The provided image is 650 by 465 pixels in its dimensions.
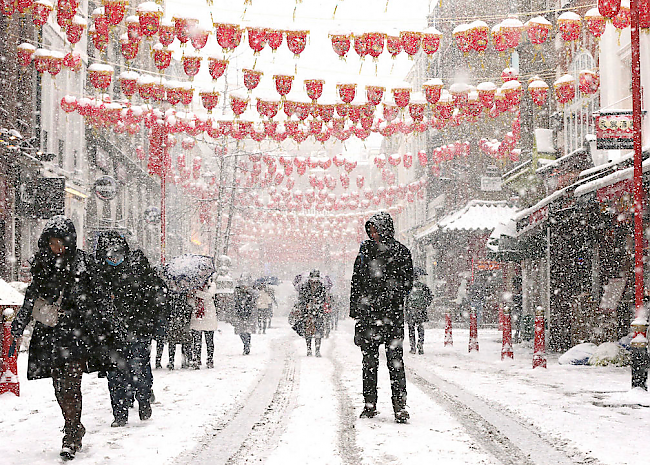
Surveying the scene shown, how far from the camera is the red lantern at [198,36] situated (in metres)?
14.3

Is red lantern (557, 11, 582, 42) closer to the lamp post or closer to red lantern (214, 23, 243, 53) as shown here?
the lamp post

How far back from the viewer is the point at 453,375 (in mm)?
12227

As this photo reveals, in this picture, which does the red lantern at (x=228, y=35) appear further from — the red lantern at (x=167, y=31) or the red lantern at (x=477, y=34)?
the red lantern at (x=477, y=34)

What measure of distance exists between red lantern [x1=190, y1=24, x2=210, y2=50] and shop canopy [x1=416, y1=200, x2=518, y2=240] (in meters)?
20.4

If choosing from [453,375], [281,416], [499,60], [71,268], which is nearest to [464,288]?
[499,60]

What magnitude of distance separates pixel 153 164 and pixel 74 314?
68.0 ft

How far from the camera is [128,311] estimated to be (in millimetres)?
7414

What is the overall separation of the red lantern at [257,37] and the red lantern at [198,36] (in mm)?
807

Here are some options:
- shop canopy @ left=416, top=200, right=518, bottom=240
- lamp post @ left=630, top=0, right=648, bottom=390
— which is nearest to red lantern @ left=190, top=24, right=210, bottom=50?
lamp post @ left=630, top=0, right=648, bottom=390

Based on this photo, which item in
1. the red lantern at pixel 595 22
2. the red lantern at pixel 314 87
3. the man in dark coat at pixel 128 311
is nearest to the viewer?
the man in dark coat at pixel 128 311

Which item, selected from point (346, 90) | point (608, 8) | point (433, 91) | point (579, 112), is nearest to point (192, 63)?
point (346, 90)

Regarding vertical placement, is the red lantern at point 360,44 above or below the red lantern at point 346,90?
above

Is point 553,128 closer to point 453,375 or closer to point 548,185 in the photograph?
point 548,185

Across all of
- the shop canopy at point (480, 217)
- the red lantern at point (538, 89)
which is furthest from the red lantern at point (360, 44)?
the shop canopy at point (480, 217)
